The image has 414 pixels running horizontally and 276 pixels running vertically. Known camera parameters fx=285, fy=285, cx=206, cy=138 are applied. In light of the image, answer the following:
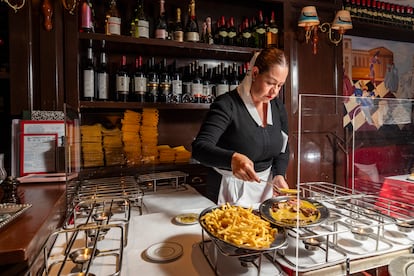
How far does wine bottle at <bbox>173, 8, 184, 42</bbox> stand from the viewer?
1.86m

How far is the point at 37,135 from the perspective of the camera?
1366 mm

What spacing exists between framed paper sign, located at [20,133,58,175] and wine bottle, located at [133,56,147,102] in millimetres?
590

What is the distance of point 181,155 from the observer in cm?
193

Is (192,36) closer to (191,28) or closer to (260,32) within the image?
(191,28)

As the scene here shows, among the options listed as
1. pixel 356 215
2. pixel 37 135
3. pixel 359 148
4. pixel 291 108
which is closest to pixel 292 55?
pixel 291 108

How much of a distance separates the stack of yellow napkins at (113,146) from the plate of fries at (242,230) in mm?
1128

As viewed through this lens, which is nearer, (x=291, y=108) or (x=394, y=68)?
(x=291, y=108)

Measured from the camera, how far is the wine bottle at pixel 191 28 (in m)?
1.89

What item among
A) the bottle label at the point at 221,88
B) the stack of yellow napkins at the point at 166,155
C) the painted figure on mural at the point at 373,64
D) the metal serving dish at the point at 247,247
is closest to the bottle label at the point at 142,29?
the bottle label at the point at 221,88

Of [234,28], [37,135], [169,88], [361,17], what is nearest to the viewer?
[37,135]

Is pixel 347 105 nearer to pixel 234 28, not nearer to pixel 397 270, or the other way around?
pixel 397 270

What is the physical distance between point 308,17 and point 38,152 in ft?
6.22

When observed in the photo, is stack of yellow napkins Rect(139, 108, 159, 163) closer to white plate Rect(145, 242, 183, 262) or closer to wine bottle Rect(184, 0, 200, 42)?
wine bottle Rect(184, 0, 200, 42)

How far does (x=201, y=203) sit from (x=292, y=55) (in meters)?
1.45
